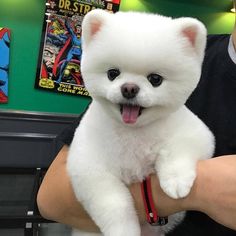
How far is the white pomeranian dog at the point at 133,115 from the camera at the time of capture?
54 cm

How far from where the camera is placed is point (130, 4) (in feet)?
6.61

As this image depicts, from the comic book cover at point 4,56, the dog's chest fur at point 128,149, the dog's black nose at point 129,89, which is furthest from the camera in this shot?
the comic book cover at point 4,56

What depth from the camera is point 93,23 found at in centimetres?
59

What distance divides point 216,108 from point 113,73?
360 mm

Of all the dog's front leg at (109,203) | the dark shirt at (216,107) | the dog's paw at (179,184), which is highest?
the dark shirt at (216,107)

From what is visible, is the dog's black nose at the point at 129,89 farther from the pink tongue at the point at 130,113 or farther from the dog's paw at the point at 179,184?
the dog's paw at the point at 179,184

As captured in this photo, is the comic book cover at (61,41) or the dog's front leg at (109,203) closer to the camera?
the dog's front leg at (109,203)

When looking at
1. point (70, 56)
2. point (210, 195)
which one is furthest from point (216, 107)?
point (70, 56)

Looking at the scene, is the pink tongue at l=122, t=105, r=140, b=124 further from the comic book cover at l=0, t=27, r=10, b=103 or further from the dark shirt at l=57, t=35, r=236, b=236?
the comic book cover at l=0, t=27, r=10, b=103

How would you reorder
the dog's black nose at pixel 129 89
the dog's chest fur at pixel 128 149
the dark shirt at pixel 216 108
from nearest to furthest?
the dog's black nose at pixel 129 89, the dog's chest fur at pixel 128 149, the dark shirt at pixel 216 108

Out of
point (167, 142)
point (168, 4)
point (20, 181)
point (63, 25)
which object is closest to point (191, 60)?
point (167, 142)

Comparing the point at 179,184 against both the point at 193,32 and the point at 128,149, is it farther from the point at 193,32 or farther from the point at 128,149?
the point at 193,32

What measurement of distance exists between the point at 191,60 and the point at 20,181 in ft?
4.08

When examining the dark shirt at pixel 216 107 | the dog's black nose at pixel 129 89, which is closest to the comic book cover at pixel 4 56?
the dark shirt at pixel 216 107
